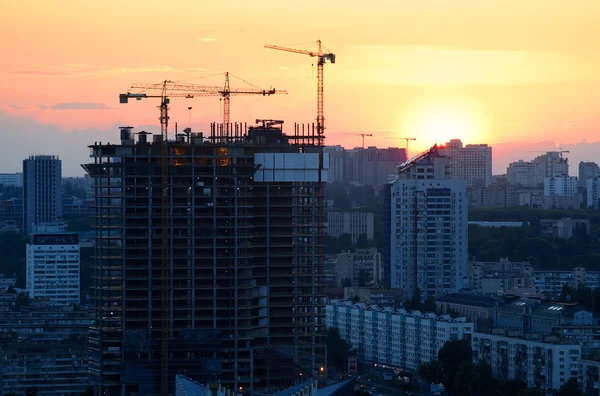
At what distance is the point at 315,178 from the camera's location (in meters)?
48.5

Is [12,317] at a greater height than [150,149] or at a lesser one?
lesser

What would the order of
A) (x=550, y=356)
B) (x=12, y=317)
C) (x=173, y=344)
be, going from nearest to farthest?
(x=173, y=344) < (x=550, y=356) < (x=12, y=317)

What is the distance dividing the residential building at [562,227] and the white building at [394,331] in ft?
144

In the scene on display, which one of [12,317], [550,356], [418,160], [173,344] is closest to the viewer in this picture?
[173,344]

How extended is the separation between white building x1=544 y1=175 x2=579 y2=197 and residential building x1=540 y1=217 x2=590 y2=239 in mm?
35605

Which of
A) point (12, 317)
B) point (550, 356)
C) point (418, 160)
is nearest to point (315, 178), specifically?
point (550, 356)

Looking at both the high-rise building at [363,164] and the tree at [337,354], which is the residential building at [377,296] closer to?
the tree at [337,354]

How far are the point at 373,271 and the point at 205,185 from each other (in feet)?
153

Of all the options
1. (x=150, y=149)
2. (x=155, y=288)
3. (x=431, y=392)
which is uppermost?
(x=150, y=149)

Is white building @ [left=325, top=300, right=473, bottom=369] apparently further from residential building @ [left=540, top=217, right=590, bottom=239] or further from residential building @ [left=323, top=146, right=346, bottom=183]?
residential building @ [left=323, top=146, right=346, bottom=183]

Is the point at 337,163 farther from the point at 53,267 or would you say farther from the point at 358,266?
the point at 53,267

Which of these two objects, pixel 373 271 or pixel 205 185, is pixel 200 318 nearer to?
pixel 205 185

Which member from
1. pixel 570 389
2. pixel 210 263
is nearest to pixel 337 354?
pixel 570 389

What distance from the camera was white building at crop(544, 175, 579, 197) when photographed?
→ 6024 inches
